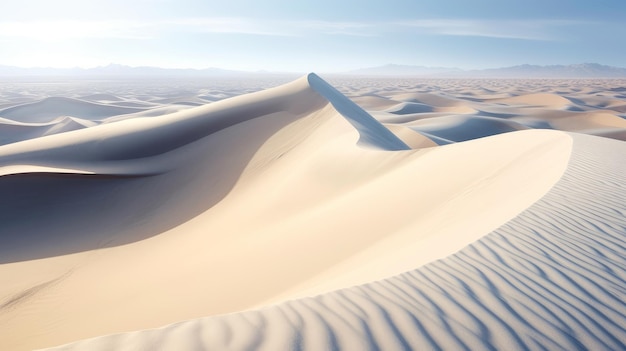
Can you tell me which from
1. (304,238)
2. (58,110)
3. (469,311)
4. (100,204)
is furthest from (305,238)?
(58,110)

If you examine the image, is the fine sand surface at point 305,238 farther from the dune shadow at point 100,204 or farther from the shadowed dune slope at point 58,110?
the shadowed dune slope at point 58,110

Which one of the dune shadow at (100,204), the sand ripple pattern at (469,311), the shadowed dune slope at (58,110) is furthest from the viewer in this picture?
the shadowed dune slope at (58,110)

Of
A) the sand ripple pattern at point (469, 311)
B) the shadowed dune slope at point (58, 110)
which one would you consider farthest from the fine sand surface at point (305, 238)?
the shadowed dune slope at point (58, 110)

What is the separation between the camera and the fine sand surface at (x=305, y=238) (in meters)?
2.37

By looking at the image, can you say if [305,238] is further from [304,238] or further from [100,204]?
[100,204]

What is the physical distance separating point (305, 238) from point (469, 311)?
4.15 meters

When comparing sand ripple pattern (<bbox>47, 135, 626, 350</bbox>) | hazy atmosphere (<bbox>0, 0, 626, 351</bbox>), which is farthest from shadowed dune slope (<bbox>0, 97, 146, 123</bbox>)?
sand ripple pattern (<bbox>47, 135, 626, 350</bbox>)

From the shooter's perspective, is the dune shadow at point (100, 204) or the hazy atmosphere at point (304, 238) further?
the dune shadow at point (100, 204)

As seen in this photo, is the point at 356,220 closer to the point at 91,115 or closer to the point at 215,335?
the point at 215,335

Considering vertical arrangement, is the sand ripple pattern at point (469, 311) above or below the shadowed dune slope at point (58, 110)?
above

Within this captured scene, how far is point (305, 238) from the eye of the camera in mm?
6473

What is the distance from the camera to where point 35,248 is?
348 inches

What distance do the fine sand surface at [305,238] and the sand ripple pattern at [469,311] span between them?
14 mm

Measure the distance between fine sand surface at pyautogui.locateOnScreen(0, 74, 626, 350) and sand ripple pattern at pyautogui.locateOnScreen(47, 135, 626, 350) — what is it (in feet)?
0.05
